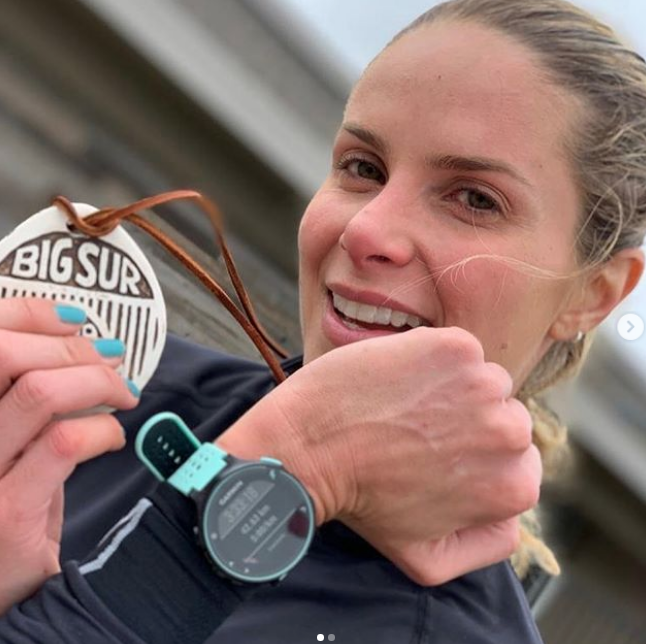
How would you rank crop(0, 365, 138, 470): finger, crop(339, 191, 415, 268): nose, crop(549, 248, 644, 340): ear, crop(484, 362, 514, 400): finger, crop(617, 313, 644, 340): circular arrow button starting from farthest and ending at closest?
crop(617, 313, 644, 340): circular arrow button
crop(549, 248, 644, 340): ear
crop(339, 191, 415, 268): nose
crop(484, 362, 514, 400): finger
crop(0, 365, 138, 470): finger

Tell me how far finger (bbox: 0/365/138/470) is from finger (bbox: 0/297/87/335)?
0.10ft

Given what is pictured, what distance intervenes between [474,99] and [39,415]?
1.38ft

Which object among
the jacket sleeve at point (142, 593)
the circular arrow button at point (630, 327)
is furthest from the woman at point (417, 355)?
the circular arrow button at point (630, 327)

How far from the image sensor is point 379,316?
2.35 ft

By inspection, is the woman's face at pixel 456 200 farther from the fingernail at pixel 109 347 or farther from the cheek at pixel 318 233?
the fingernail at pixel 109 347

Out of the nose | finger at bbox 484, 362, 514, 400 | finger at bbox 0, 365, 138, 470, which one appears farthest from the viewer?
the nose

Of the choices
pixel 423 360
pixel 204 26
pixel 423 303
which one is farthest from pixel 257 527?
pixel 204 26

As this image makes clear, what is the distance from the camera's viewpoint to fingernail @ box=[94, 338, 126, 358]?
0.52 m

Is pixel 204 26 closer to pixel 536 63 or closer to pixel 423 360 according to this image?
pixel 536 63

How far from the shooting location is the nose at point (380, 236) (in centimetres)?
69

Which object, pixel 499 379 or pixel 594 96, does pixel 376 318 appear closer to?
pixel 499 379

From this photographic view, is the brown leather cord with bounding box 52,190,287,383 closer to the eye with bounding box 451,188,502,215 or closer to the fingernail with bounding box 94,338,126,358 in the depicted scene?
the fingernail with bounding box 94,338,126,358

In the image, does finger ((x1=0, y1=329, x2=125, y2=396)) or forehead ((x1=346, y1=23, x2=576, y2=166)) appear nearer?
finger ((x1=0, y1=329, x2=125, y2=396))

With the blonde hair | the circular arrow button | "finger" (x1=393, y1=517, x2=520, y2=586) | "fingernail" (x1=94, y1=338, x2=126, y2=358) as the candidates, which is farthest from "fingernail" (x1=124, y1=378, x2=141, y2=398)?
the circular arrow button
